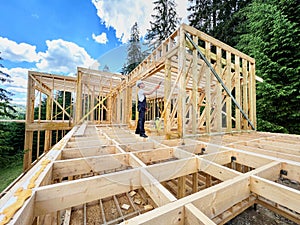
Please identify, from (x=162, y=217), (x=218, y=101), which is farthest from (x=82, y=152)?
(x=218, y=101)

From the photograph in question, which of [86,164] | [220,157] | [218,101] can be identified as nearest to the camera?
[86,164]

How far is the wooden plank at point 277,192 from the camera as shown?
1.03 meters

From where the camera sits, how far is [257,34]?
22.6 feet

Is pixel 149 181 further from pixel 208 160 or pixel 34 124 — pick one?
pixel 34 124

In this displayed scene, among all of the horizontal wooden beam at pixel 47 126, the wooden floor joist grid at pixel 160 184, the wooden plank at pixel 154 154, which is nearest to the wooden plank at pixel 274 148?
the wooden floor joist grid at pixel 160 184

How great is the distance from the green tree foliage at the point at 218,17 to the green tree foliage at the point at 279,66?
347 cm

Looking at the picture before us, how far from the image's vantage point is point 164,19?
12953 millimetres

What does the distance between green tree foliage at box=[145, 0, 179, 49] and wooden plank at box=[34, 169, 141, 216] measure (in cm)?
1368

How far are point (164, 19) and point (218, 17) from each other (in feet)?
14.7

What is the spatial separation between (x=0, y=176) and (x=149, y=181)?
11.7 m

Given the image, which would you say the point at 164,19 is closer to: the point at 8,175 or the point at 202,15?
the point at 202,15

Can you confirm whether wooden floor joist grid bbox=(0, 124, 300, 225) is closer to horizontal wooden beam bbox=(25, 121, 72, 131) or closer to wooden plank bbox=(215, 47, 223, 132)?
wooden plank bbox=(215, 47, 223, 132)

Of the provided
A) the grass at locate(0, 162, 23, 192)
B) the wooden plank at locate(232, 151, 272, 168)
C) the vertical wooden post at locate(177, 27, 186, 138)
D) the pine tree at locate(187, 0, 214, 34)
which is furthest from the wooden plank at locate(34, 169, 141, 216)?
the pine tree at locate(187, 0, 214, 34)

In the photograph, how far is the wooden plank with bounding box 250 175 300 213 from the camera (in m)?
1.03
